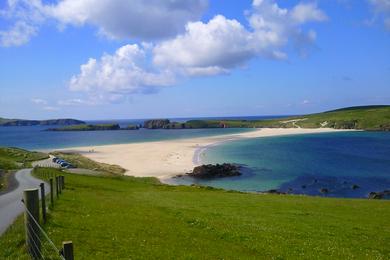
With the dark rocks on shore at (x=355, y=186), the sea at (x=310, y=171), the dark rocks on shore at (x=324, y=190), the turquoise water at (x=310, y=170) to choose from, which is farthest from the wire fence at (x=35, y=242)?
the dark rocks on shore at (x=355, y=186)

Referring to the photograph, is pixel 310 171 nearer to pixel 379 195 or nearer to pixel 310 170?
pixel 310 170

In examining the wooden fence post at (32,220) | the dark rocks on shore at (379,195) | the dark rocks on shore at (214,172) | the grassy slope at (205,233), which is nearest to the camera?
the wooden fence post at (32,220)

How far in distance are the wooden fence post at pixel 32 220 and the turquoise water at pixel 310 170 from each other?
71.3m

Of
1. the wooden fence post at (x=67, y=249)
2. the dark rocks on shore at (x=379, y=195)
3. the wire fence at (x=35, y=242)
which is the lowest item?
the dark rocks on shore at (x=379, y=195)

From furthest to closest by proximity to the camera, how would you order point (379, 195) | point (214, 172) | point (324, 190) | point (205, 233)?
point (214, 172)
point (324, 190)
point (379, 195)
point (205, 233)

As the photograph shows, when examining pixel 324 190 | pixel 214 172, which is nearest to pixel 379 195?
pixel 324 190

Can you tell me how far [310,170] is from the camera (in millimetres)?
107938

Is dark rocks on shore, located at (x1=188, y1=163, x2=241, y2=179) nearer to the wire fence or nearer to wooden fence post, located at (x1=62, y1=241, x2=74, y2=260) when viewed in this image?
the wire fence

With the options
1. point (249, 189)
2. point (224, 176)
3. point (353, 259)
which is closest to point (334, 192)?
point (249, 189)

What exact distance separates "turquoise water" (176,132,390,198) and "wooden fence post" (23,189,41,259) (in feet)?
234

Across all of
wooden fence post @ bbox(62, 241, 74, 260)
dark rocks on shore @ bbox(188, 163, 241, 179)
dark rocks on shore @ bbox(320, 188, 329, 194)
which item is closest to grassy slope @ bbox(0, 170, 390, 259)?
wooden fence post @ bbox(62, 241, 74, 260)

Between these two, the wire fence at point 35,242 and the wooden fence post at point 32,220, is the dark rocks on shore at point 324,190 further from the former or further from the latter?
the wooden fence post at point 32,220

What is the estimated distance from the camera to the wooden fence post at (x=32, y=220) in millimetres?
13656

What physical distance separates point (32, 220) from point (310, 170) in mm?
102012
